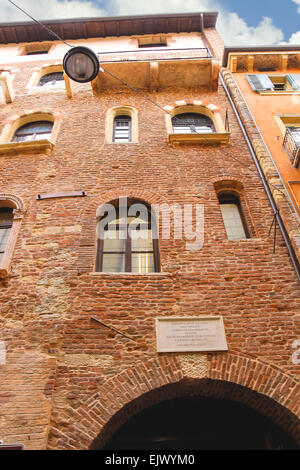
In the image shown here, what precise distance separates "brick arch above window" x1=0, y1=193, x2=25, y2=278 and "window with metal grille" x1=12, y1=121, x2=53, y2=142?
9.48 ft

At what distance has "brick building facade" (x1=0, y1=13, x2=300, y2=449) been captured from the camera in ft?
14.2

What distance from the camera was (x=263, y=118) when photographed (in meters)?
9.09

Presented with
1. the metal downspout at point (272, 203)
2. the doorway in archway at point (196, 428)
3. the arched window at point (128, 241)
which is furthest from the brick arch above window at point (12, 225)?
the metal downspout at point (272, 203)

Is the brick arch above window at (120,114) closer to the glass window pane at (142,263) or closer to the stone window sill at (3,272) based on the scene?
the glass window pane at (142,263)

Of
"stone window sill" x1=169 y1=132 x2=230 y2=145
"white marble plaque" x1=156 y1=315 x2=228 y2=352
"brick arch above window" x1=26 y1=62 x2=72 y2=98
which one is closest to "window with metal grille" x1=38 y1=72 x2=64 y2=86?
"brick arch above window" x1=26 y1=62 x2=72 y2=98

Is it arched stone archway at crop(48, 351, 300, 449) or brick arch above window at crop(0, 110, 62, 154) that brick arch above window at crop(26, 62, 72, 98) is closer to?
brick arch above window at crop(0, 110, 62, 154)

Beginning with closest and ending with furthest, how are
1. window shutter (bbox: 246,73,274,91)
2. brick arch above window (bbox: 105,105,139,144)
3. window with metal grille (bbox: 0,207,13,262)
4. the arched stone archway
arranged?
the arched stone archway
window with metal grille (bbox: 0,207,13,262)
brick arch above window (bbox: 105,105,139,144)
window shutter (bbox: 246,73,274,91)

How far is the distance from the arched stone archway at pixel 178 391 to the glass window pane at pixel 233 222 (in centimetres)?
267

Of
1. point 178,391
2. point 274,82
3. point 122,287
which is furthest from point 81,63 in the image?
point 274,82

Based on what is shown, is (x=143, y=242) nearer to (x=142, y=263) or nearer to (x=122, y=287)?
(x=142, y=263)

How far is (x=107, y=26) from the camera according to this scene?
1448 centimetres

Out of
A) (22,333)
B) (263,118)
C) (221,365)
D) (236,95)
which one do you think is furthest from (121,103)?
(221,365)

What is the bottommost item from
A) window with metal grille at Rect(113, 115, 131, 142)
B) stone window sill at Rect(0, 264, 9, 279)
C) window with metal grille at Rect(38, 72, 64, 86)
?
stone window sill at Rect(0, 264, 9, 279)

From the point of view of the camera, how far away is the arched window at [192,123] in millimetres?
9312
